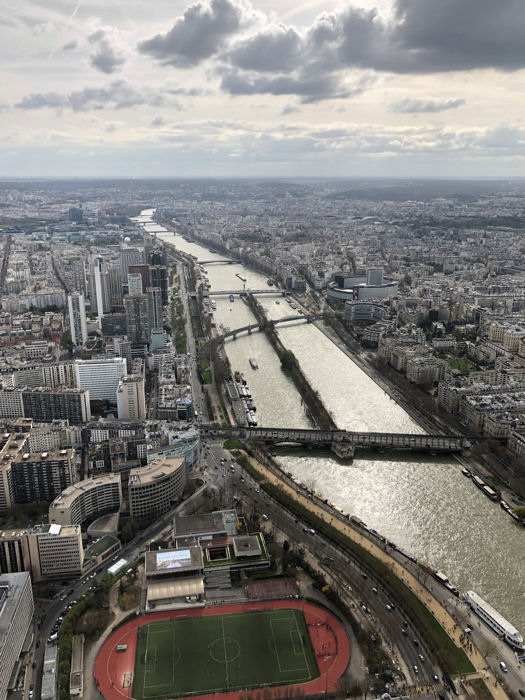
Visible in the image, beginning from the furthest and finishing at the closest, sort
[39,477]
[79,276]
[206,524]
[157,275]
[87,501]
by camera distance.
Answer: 1. [79,276]
2. [157,275]
3. [39,477]
4. [87,501]
5. [206,524]

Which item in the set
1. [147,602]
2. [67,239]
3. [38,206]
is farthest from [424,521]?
[38,206]

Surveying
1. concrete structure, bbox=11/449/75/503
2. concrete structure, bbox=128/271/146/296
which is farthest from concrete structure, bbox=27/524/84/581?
concrete structure, bbox=128/271/146/296

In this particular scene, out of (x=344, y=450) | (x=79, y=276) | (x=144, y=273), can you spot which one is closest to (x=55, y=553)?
(x=344, y=450)

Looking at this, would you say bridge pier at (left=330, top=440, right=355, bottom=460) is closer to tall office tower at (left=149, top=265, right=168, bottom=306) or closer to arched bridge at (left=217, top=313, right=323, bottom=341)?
arched bridge at (left=217, top=313, right=323, bottom=341)

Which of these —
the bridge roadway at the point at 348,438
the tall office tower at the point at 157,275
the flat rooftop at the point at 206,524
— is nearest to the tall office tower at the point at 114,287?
the tall office tower at the point at 157,275

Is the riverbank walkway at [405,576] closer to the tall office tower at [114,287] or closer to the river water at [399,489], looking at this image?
the river water at [399,489]

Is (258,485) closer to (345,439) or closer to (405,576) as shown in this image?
(345,439)

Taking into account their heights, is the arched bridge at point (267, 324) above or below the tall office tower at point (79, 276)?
below
